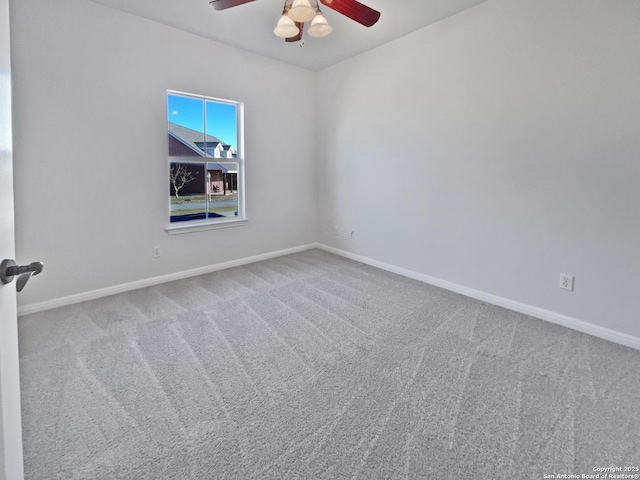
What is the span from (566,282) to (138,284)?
3.88 meters

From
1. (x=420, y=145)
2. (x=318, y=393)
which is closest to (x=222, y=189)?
(x=420, y=145)

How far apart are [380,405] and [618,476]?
0.98 metres

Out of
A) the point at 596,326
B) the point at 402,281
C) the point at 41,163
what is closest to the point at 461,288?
the point at 402,281

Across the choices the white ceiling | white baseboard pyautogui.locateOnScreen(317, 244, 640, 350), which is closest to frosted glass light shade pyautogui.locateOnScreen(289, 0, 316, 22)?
the white ceiling

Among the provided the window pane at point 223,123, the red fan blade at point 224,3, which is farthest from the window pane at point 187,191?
the red fan blade at point 224,3

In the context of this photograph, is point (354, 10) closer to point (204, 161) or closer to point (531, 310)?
point (204, 161)

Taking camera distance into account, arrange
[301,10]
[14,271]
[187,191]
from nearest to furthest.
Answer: [14,271] < [301,10] < [187,191]

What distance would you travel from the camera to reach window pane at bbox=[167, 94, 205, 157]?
3.46 meters

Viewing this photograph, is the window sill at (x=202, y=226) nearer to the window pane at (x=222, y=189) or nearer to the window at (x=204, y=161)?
the window at (x=204, y=161)

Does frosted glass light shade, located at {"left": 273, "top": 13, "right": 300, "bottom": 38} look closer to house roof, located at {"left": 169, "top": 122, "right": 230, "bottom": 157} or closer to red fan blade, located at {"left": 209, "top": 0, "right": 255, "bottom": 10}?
red fan blade, located at {"left": 209, "top": 0, "right": 255, "bottom": 10}

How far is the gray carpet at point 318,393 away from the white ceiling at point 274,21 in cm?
262

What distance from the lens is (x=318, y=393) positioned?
1.78 meters

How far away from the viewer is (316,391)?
180 cm

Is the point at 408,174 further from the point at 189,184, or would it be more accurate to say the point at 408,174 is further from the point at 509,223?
the point at 189,184
